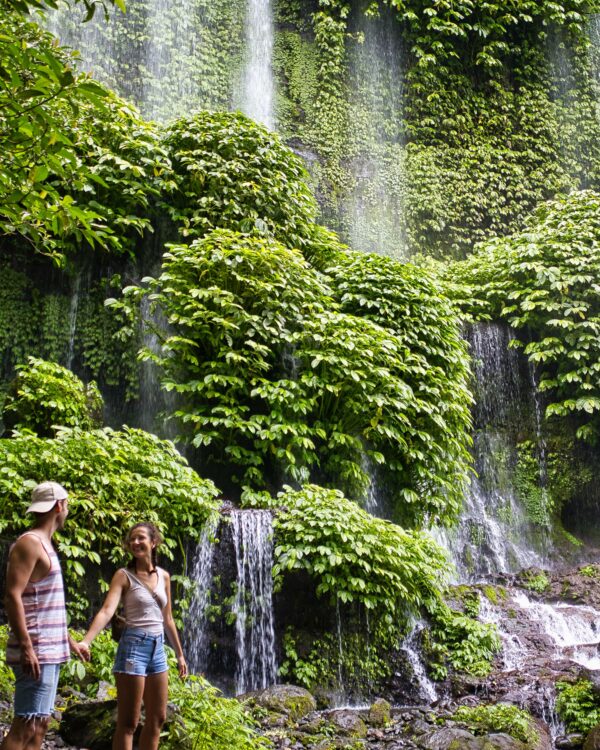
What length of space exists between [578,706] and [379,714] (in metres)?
1.81

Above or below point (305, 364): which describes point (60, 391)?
below

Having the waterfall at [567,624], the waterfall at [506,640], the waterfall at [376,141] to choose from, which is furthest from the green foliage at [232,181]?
the waterfall at [567,624]

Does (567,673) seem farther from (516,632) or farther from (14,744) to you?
(14,744)

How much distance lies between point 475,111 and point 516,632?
13.8m

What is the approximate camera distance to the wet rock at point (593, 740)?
17.1ft

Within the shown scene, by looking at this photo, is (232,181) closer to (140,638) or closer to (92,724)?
(92,724)

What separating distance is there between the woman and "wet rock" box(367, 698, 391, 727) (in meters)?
3.09

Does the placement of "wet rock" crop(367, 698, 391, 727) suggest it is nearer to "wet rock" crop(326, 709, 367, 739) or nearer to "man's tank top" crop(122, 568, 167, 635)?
"wet rock" crop(326, 709, 367, 739)

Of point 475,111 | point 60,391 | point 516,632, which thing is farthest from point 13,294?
point 475,111

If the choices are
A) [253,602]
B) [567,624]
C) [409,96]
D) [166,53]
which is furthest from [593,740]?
[409,96]

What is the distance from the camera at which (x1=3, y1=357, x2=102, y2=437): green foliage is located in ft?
22.7

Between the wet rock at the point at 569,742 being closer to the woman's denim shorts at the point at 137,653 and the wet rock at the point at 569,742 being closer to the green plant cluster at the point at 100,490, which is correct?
the green plant cluster at the point at 100,490

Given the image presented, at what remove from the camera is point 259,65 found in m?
16.6

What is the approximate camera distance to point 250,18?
16969mm
